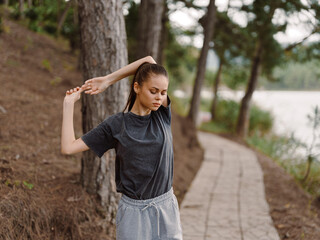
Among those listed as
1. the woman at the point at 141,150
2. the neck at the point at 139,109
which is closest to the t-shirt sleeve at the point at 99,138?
the woman at the point at 141,150

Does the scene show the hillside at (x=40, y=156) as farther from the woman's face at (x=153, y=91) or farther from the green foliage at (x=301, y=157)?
the green foliage at (x=301, y=157)

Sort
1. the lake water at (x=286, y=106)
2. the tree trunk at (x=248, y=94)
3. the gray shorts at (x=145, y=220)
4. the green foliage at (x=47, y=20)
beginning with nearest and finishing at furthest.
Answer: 1. the gray shorts at (x=145, y=220)
2. the green foliage at (x=47, y=20)
3. the tree trunk at (x=248, y=94)
4. the lake water at (x=286, y=106)

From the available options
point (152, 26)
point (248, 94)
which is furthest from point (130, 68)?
point (248, 94)

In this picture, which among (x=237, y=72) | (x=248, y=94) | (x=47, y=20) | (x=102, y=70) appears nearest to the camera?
(x=102, y=70)

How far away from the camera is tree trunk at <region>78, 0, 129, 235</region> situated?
9.68 feet

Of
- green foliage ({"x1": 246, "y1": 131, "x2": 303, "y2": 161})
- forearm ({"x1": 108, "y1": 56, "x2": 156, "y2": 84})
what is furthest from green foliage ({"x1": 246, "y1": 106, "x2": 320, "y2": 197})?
forearm ({"x1": 108, "y1": 56, "x2": 156, "y2": 84})

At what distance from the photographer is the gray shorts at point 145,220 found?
1932 mm

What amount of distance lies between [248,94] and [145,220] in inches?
378

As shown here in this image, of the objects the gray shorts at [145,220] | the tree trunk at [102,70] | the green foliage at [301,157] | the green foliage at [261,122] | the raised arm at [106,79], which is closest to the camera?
the gray shorts at [145,220]

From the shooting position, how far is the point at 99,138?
1.93m

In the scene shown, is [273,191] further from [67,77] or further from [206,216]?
[67,77]

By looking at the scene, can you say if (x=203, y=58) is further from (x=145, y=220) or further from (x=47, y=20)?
(x=145, y=220)

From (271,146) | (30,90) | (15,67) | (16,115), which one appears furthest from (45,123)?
(271,146)

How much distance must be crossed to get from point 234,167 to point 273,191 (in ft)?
5.18
